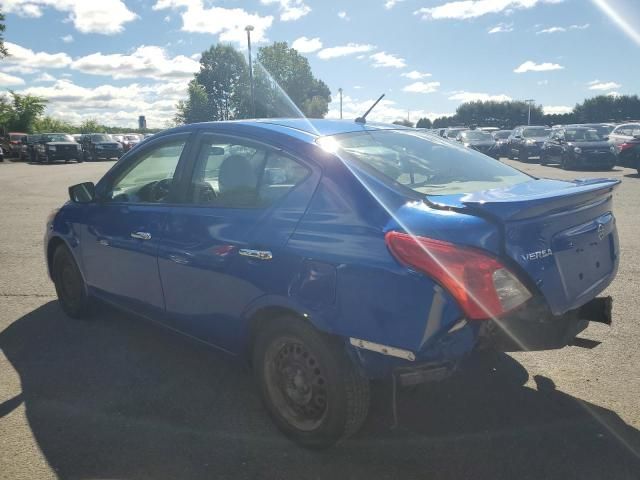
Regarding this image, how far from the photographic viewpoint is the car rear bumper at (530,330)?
→ 239cm

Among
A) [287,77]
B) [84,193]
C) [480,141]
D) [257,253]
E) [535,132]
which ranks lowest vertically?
[257,253]

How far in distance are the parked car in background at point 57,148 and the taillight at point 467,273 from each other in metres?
32.3

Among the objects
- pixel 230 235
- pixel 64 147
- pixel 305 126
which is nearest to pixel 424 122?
pixel 64 147

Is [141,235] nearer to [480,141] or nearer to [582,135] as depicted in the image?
[582,135]

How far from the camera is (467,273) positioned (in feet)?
7.18

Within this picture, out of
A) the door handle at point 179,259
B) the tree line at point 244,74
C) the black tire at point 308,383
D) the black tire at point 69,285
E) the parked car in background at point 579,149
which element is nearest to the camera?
the black tire at point 308,383

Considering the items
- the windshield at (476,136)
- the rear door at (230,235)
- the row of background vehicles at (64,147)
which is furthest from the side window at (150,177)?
the row of background vehicles at (64,147)

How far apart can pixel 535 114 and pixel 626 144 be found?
7171cm

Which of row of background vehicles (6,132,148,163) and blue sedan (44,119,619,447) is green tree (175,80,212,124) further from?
blue sedan (44,119,619,447)

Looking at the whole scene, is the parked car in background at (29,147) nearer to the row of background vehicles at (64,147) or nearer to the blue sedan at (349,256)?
the row of background vehicles at (64,147)

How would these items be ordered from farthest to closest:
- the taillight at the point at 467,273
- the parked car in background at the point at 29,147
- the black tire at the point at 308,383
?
the parked car in background at the point at 29,147 → the black tire at the point at 308,383 → the taillight at the point at 467,273

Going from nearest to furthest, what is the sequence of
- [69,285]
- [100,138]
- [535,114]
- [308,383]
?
[308,383], [69,285], [100,138], [535,114]

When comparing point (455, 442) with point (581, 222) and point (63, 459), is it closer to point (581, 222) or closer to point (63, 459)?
point (581, 222)

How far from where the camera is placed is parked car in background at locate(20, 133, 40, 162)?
104 feet
